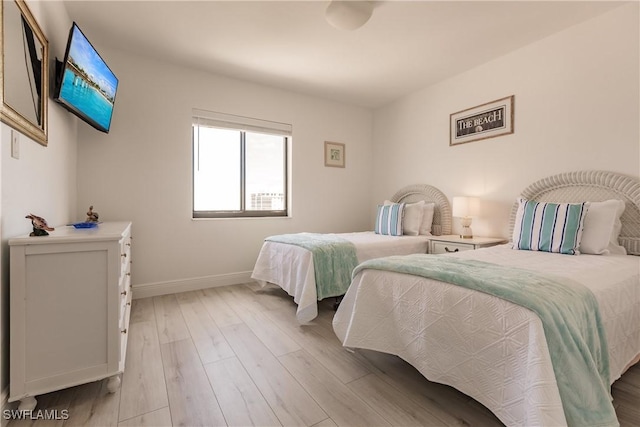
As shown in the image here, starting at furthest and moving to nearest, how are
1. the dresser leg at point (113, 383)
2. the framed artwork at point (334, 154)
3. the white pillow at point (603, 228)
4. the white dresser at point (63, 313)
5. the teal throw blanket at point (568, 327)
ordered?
1. the framed artwork at point (334, 154)
2. the white pillow at point (603, 228)
3. the dresser leg at point (113, 383)
4. the white dresser at point (63, 313)
5. the teal throw blanket at point (568, 327)

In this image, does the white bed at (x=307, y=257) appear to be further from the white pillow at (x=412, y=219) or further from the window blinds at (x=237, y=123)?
the window blinds at (x=237, y=123)

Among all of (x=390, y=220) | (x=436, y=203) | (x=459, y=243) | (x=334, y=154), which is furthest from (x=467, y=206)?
(x=334, y=154)

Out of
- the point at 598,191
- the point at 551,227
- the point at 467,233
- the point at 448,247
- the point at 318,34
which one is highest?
the point at 318,34

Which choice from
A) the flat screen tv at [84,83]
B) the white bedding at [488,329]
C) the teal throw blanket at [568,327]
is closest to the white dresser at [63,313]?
the flat screen tv at [84,83]

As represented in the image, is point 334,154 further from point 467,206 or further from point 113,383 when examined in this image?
point 113,383

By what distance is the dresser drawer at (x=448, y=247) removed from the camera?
2.97m

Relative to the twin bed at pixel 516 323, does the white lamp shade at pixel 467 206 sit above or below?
above

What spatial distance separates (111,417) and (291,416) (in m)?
0.83

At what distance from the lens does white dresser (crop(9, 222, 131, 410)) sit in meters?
1.33

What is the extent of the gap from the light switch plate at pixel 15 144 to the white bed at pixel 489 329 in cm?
189

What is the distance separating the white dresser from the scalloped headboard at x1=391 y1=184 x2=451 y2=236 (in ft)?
11.1

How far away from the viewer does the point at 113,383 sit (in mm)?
1544

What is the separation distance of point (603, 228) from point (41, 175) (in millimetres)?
3805

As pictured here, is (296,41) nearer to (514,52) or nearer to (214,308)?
(514,52)
